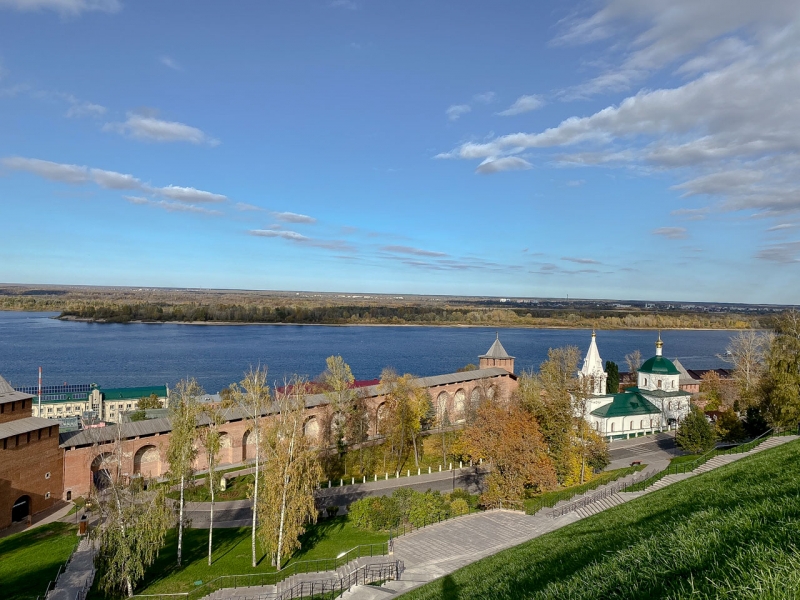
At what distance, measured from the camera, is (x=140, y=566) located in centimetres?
1134


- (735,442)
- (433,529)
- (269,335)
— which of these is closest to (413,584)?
(433,529)

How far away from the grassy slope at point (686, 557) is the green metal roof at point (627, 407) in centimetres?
2144

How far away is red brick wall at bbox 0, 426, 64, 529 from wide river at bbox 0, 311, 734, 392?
85.2 ft

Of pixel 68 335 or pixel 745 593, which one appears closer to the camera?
pixel 745 593

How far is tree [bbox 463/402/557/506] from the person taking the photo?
16.7 meters

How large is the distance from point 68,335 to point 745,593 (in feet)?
346

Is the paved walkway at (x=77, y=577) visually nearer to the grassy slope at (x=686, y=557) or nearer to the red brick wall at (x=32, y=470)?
the red brick wall at (x=32, y=470)

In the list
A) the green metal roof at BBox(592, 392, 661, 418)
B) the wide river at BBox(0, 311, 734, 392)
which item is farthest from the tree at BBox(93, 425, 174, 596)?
the wide river at BBox(0, 311, 734, 392)

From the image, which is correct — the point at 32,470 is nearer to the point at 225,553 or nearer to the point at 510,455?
the point at 225,553

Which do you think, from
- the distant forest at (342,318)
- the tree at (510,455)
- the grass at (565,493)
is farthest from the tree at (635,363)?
the distant forest at (342,318)

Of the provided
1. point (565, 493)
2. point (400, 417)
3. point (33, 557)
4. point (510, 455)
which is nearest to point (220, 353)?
point (400, 417)

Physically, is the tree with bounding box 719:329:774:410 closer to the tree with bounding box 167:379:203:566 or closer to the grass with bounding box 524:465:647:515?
the grass with bounding box 524:465:647:515

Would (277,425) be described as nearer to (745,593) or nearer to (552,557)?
(552,557)

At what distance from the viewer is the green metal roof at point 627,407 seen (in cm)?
2952
